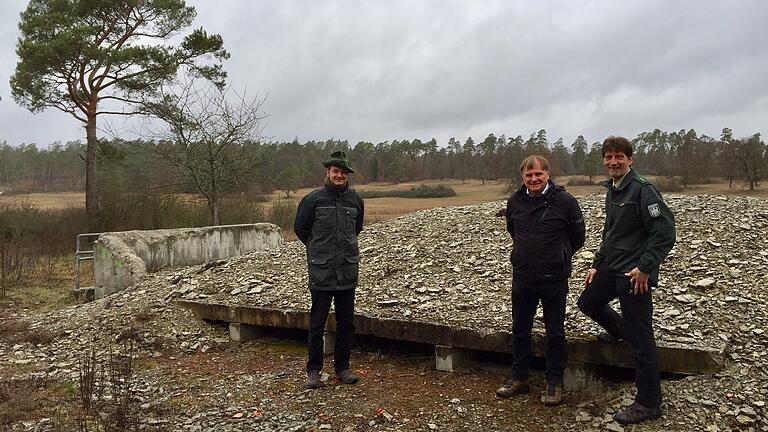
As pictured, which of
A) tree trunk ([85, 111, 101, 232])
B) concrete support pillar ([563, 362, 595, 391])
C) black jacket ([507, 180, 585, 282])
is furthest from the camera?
tree trunk ([85, 111, 101, 232])

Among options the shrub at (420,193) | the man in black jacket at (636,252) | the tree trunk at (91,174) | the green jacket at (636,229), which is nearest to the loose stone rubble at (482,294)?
the man in black jacket at (636,252)

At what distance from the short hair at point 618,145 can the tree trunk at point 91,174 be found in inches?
647

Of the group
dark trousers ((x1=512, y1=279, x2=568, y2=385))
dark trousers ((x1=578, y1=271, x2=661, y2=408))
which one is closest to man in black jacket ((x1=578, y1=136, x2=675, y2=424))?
dark trousers ((x1=578, y1=271, x2=661, y2=408))

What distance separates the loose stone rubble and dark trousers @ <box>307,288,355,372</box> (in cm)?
69

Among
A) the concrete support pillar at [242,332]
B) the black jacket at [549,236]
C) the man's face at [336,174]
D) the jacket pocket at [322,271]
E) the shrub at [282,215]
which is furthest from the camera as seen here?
the shrub at [282,215]

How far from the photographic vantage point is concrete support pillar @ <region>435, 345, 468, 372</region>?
16.6ft

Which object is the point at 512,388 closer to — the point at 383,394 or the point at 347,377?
the point at 383,394

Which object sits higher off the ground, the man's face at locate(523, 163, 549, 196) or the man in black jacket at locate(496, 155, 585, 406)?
the man's face at locate(523, 163, 549, 196)

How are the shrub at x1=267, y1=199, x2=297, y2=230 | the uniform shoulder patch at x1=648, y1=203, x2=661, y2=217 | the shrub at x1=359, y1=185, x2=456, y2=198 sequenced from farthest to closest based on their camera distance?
1. the shrub at x1=359, y1=185, x2=456, y2=198
2. the shrub at x1=267, y1=199, x2=297, y2=230
3. the uniform shoulder patch at x1=648, y1=203, x2=661, y2=217

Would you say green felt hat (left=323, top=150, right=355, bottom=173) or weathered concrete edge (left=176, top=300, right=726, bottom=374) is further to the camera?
green felt hat (left=323, top=150, right=355, bottom=173)

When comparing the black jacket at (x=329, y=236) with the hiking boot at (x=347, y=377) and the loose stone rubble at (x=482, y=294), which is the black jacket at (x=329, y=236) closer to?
the hiking boot at (x=347, y=377)

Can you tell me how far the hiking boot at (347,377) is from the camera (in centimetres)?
485

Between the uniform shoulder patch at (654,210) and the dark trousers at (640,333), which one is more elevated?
the uniform shoulder patch at (654,210)

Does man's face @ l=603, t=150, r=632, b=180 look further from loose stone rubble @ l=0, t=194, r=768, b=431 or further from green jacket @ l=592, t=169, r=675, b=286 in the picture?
loose stone rubble @ l=0, t=194, r=768, b=431
